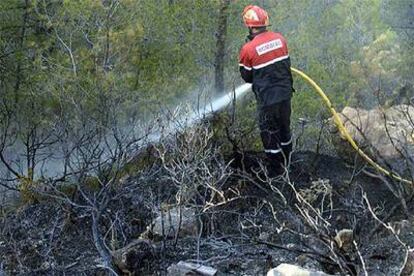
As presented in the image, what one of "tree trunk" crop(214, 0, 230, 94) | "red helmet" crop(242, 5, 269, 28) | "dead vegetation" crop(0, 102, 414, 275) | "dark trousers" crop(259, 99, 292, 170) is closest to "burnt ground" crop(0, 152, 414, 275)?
"dead vegetation" crop(0, 102, 414, 275)

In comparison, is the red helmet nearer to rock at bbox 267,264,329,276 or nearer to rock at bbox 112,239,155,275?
rock at bbox 112,239,155,275

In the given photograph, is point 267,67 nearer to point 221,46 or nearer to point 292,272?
point 292,272

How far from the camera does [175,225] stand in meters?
5.16

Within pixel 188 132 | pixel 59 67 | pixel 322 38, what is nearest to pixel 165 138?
pixel 188 132

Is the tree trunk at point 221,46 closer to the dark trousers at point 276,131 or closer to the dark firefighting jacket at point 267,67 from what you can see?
the dark trousers at point 276,131

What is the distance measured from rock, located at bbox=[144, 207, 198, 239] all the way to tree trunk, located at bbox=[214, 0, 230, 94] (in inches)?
354

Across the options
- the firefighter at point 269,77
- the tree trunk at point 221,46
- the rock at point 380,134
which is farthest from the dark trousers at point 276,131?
the tree trunk at point 221,46

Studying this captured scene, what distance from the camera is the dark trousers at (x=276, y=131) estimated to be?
666cm

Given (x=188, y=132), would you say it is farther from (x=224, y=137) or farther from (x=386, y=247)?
(x=386, y=247)

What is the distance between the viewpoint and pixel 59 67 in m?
13.8

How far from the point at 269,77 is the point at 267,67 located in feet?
0.35

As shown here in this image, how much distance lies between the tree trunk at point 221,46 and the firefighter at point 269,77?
748cm

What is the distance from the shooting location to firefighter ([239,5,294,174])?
21.2 ft

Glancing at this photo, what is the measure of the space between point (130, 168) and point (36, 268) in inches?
106
